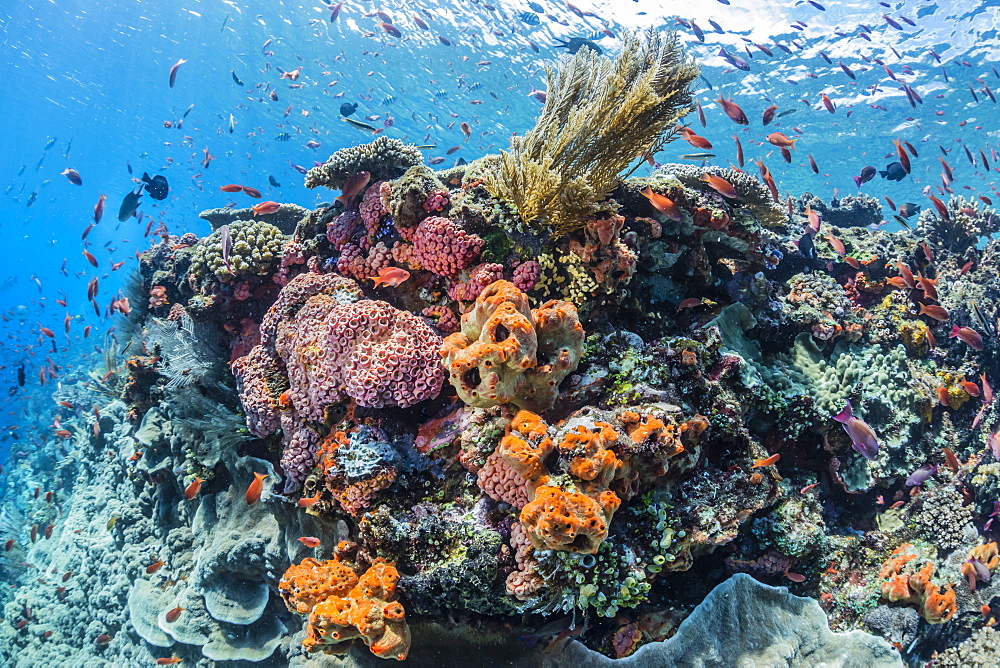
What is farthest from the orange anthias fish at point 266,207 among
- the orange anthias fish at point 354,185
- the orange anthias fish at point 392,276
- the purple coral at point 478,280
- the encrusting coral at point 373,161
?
the purple coral at point 478,280

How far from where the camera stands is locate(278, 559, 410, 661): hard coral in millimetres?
3008

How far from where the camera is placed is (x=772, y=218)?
557 centimetres

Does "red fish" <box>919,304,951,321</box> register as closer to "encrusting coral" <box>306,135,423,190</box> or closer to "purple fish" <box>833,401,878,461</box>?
"purple fish" <box>833,401,878,461</box>

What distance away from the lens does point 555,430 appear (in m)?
3.22

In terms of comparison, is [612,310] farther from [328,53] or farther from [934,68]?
[328,53]

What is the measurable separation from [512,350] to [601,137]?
2.28 meters

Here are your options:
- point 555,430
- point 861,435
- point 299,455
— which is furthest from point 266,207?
point 861,435

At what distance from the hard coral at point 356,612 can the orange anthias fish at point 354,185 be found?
3.79 metres

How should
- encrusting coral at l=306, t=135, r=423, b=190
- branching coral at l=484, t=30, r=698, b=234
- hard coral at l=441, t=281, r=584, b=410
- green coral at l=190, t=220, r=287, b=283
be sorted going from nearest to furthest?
hard coral at l=441, t=281, r=584, b=410 < branching coral at l=484, t=30, r=698, b=234 < encrusting coral at l=306, t=135, r=423, b=190 < green coral at l=190, t=220, r=287, b=283

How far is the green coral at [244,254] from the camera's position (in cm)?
557

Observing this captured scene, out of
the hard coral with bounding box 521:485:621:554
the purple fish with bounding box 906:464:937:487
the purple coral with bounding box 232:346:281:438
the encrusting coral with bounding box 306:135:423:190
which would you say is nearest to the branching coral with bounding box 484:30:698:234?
the encrusting coral with bounding box 306:135:423:190

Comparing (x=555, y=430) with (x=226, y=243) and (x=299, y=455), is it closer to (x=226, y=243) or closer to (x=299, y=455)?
(x=299, y=455)

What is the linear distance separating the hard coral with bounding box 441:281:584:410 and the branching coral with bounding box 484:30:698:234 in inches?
43.9

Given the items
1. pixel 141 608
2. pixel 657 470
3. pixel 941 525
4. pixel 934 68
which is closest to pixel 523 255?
pixel 657 470
